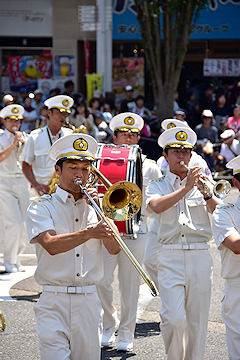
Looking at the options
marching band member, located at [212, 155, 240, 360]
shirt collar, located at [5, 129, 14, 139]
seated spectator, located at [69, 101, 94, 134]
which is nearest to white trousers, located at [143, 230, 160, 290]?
marching band member, located at [212, 155, 240, 360]

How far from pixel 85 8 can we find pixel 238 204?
1572cm

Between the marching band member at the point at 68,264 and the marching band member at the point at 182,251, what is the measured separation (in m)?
1.02

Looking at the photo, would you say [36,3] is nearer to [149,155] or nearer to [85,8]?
[85,8]

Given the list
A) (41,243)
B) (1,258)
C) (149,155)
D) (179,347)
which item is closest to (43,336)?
(41,243)

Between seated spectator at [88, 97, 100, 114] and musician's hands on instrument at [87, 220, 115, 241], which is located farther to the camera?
seated spectator at [88, 97, 100, 114]

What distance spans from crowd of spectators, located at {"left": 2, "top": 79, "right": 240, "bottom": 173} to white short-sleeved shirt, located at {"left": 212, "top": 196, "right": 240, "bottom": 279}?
8668mm

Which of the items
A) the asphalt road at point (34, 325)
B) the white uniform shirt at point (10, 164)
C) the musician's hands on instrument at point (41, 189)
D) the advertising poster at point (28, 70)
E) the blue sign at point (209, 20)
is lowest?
the asphalt road at point (34, 325)

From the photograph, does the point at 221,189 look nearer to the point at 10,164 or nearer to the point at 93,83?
the point at 10,164

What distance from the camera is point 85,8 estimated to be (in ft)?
66.4

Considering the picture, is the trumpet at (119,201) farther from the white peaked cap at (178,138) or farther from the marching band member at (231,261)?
the white peaked cap at (178,138)

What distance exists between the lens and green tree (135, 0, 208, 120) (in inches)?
685

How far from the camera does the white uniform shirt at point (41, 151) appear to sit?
9.35m

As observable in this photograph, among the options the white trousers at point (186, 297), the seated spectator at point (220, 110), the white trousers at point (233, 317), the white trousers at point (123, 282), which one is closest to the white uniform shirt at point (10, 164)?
the white trousers at point (123, 282)

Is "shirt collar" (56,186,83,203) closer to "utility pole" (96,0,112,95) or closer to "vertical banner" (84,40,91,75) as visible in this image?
"utility pole" (96,0,112,95)
